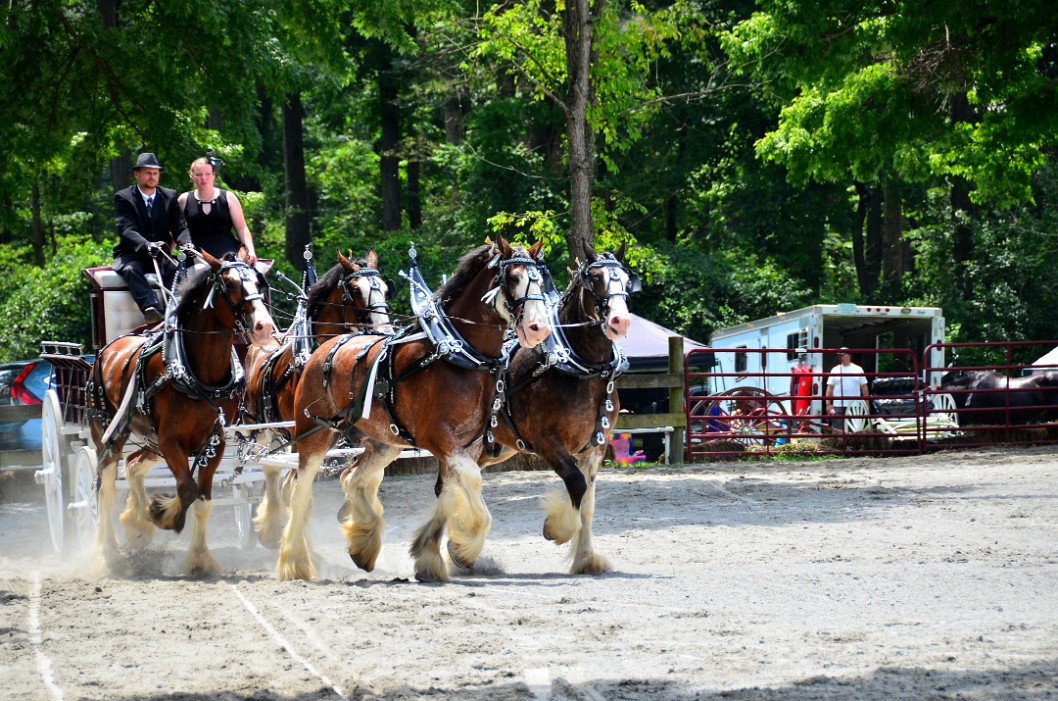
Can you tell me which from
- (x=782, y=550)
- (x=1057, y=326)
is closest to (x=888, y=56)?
(x=782, y=550)

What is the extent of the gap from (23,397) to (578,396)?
29.4 ft

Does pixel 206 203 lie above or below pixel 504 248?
above

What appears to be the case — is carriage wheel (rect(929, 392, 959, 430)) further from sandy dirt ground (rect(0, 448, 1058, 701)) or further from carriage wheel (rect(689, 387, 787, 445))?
sandy dirt ground (rect(0, 448, 1058, 701))

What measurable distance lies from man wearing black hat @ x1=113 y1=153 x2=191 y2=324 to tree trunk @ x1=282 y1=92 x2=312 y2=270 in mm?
22349

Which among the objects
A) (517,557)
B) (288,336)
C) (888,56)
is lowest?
(517,557)

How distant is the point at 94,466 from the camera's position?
1141cm

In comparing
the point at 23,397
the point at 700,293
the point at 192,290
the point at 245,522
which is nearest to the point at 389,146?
the point at 700,293

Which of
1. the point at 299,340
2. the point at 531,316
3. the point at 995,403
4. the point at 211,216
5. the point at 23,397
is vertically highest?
the point at 211,216

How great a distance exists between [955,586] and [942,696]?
10.4 ft

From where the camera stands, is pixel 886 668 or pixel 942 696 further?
pixel 886 668

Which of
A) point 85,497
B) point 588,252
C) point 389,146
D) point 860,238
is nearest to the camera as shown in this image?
point 588,252

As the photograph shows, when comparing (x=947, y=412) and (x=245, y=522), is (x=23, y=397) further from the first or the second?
(x=947, y=412)

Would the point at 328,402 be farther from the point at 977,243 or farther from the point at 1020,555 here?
the point at 977,243

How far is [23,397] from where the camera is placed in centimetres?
1622
